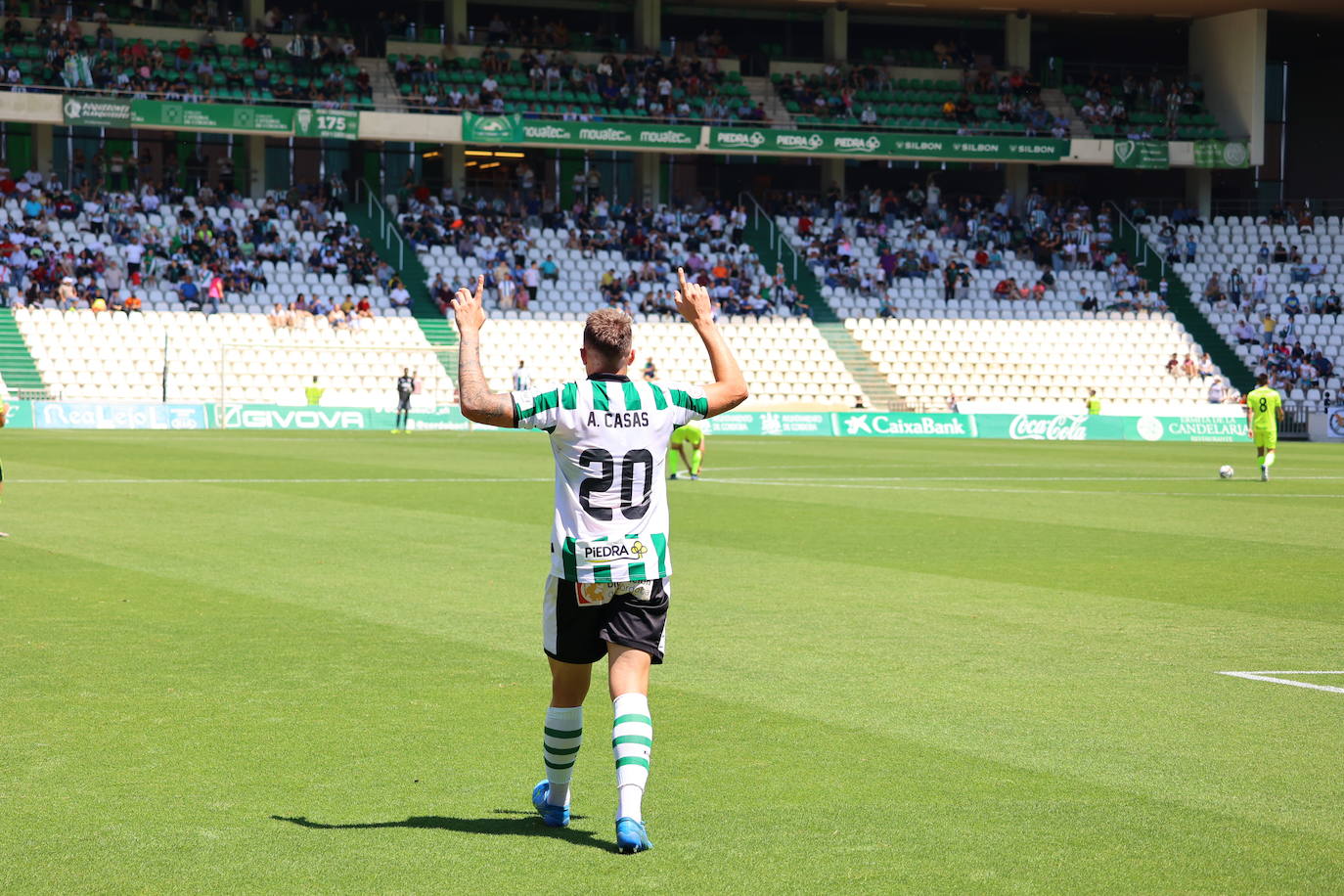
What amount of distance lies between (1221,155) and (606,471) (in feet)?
200

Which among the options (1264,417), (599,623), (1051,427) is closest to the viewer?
(599,623)

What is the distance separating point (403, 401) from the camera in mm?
44812

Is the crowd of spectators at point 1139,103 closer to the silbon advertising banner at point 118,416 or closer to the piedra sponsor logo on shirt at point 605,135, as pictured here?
the piedra sponsor logo on shirt at point 605,135

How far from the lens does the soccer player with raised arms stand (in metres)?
5.79

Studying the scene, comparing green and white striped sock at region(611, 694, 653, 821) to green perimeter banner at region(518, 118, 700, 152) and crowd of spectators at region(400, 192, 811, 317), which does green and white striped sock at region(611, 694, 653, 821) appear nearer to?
crowd of spectators at region(400, 192, 811, 317)

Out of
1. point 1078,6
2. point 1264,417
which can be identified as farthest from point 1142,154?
point 1264,417

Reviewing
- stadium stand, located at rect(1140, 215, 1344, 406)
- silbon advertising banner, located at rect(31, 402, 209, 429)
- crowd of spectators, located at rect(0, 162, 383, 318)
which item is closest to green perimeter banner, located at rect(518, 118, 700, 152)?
crowd of spectators, located at rect(0, 162, 383, 318)

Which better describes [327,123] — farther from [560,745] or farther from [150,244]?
[560,745]

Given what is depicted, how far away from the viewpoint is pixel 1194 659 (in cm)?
1000

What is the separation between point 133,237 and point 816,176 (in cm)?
2624

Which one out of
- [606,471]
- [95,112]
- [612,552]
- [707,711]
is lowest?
[707,711]

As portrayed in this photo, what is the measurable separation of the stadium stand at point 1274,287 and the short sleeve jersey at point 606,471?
2038 inches

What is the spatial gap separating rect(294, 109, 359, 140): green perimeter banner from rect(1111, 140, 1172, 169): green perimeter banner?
28.1 m

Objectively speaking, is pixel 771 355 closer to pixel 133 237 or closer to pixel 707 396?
pixel 133 237
